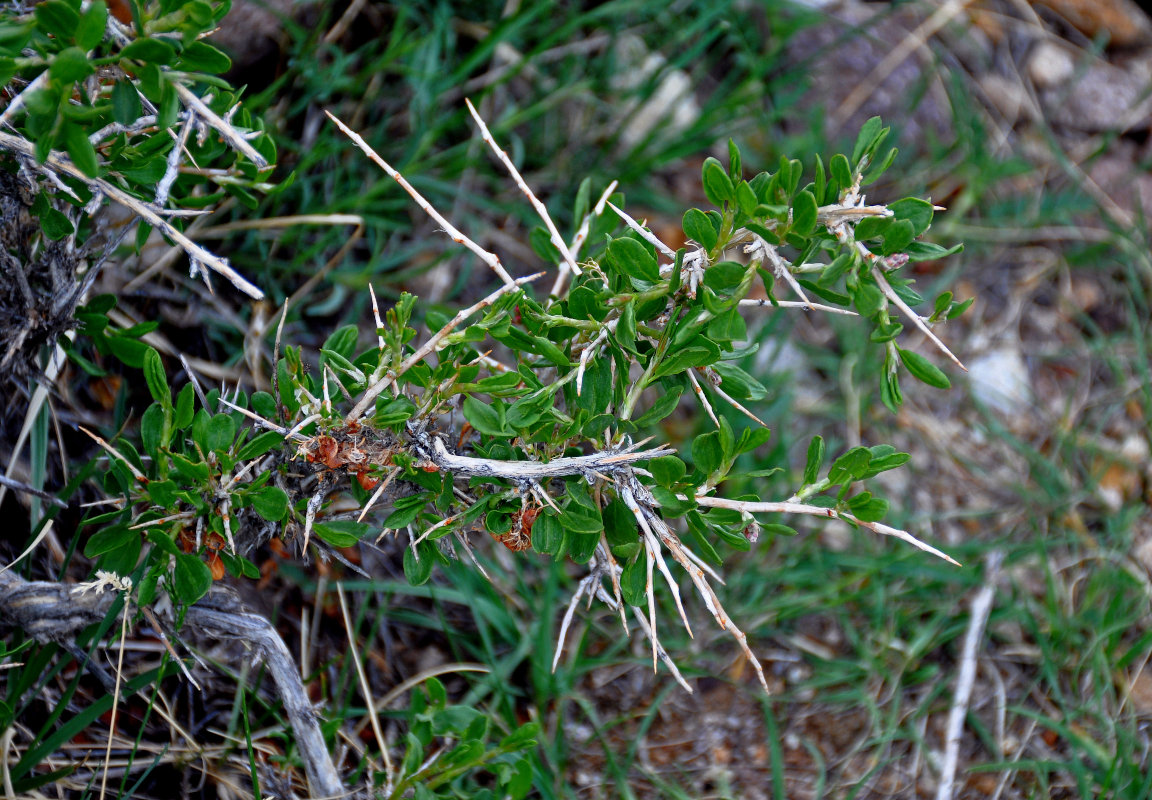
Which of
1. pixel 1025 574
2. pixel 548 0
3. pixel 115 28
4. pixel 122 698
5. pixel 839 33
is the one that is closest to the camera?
pixel 115 28

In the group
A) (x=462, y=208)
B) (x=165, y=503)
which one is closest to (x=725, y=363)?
(x=165, y=503)

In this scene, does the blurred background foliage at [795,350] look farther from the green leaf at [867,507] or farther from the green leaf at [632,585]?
the green leaf at [867,507]

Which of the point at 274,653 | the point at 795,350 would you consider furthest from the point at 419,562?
the point at 795,350

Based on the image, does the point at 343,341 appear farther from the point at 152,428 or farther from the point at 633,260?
the point at 633,260

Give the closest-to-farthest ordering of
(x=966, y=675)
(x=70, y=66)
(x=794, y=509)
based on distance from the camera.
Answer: (x=70, y=66), (x=794, y=509), (x=966, y=675)

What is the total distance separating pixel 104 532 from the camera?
1.18 metres

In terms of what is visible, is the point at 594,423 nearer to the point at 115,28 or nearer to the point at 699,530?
the point at 699,530

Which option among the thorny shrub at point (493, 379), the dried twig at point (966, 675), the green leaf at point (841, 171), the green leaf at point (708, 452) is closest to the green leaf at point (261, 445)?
the thorny shrub at point (493, 379)

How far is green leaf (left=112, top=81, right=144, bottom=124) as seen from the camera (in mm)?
1037

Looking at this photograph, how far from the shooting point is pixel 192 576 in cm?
115

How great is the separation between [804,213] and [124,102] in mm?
820

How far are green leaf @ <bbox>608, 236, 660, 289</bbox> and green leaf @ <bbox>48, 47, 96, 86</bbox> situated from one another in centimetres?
59

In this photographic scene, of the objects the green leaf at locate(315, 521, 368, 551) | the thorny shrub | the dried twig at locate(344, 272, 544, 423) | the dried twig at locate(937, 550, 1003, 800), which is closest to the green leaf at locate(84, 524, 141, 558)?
the thorny shrub

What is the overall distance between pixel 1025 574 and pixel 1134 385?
74 cm
